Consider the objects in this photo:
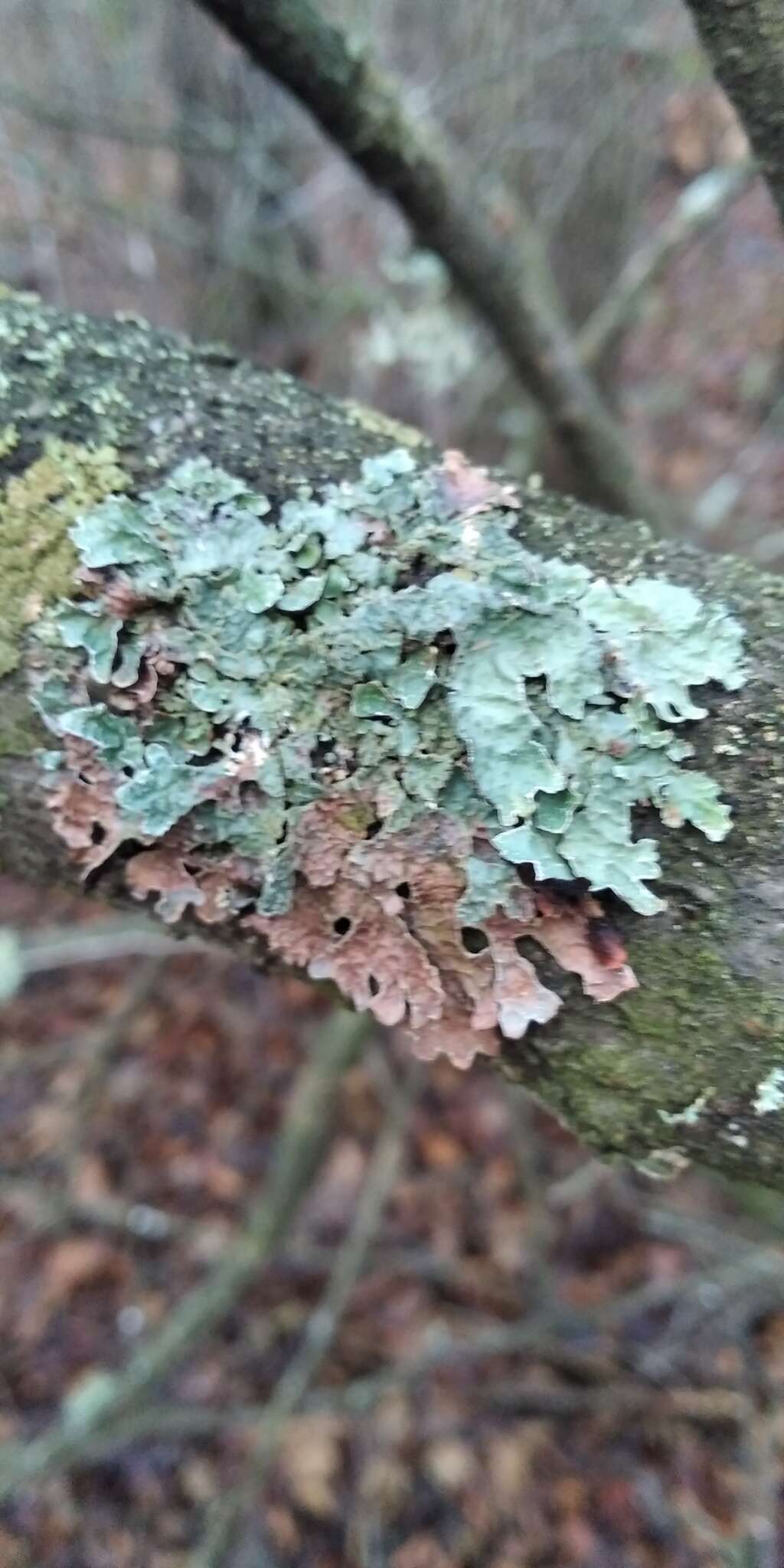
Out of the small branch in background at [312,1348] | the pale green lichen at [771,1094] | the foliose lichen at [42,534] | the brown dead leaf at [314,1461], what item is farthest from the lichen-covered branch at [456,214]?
the brown dead leaf at [314,1461]

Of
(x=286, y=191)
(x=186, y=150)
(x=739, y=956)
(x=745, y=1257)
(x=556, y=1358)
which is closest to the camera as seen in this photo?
(x=739, y=956)

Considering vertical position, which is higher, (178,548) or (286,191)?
(286,191)

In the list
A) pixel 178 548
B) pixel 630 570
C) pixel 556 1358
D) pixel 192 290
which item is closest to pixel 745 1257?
pixel 556 1358

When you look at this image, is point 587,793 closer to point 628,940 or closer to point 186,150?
point 628,940

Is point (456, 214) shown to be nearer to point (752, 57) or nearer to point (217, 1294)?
point (752, 57)

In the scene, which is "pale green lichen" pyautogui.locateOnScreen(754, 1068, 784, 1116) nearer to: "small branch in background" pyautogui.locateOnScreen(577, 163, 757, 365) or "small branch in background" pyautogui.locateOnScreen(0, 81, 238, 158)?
"small branch in background" pyautogui.locateOnScreen(577, 163, 757, 365)

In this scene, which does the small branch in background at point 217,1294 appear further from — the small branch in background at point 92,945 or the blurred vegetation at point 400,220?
the blurred vegetation at point 400,220

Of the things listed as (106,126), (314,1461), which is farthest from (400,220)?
(314,1461)

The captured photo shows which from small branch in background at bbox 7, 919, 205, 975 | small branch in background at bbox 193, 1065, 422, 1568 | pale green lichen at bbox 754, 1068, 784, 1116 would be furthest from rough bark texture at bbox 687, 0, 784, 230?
small branch in background at bbox 193, 1065, 422, 1568
